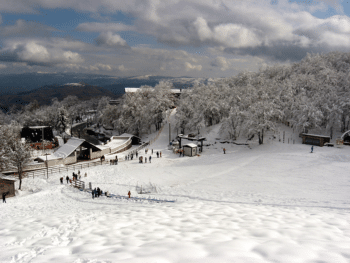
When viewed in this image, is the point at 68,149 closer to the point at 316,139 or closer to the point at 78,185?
the point at 78,185

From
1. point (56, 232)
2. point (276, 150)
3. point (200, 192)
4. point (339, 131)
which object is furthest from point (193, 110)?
point (56, 232)

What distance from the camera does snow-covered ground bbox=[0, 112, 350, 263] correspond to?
16.1 ft

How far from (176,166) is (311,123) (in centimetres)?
2721

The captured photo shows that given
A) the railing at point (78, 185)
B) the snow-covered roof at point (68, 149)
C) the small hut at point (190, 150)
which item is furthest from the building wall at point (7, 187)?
the small hut at point (190, 150)

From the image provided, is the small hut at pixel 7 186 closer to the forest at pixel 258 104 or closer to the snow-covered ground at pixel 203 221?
the snow-covered ground at pixel 203 221

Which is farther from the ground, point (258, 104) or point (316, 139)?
point (258, 104)

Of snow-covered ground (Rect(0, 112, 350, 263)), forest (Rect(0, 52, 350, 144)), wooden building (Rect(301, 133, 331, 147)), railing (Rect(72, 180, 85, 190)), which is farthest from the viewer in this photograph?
forest (Rect(0, 52, 350, 144))

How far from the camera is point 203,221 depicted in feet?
28.6

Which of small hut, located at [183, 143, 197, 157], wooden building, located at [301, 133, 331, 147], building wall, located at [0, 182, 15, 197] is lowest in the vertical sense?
building wall, located at [0, 182, 15, 197]

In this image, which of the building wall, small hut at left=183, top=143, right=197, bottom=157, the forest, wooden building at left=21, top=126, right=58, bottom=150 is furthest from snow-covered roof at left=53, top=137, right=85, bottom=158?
wooden building at left=21, top=126, right=58, bottom=150

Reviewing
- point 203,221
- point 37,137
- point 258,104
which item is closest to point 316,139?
point 258,104

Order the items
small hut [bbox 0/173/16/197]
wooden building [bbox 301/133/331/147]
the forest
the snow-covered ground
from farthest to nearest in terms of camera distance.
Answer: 1. the forest
2. wooden building [bbox 301/133/331/147]
3. small hut [bbox 0/173/16/197]
4. the snow-covered ground

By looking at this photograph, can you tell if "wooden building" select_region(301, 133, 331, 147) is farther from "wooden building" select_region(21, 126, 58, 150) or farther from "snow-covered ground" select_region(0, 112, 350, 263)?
"wooden building" select_region(21, 126, 58, 150)

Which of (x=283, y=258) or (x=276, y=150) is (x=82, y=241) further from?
(x=276, y=150)
